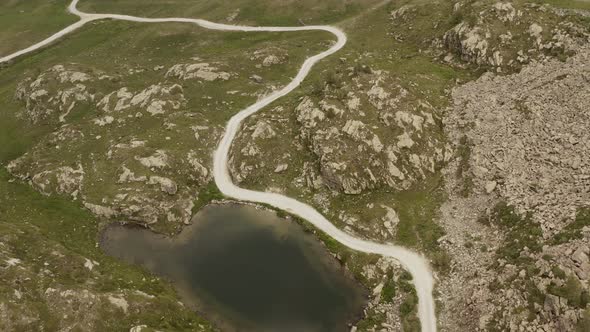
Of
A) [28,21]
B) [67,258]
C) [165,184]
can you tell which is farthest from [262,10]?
[67,258]

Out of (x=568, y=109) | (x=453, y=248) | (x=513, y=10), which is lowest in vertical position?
(x=453, y=248)

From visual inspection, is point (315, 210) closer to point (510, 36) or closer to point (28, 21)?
point (510, 36)

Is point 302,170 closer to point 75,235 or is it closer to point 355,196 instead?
point 355,196

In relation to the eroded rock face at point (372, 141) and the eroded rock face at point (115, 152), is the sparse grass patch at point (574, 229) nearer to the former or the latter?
the eroded rock face at point (372, 141)

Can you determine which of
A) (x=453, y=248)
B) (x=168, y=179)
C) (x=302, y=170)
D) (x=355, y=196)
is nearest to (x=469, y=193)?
(x=453, y=248)

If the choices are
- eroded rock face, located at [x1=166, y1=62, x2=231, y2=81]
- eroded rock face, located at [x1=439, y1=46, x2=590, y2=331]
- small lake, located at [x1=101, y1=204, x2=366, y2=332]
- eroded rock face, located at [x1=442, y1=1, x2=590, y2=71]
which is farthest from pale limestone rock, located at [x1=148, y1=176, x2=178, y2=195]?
eroded rock face, located at [x1=442, y1=1, x2=590, y2=71]

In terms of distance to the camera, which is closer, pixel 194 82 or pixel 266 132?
pixel 266 132

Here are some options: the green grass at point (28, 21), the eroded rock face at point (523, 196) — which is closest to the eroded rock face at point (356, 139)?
the eroded rock face at point (523, 196)
